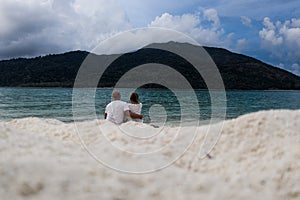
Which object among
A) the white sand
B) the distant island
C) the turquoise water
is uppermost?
the distant island

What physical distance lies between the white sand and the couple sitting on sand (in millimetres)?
5963

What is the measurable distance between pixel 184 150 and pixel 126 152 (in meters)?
0.88

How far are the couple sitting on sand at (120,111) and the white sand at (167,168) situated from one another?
5963 mm

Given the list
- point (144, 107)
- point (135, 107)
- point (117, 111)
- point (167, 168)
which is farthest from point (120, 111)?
point (144, 107)

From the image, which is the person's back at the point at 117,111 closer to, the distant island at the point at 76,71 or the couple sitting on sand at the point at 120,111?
the couple sitting on sand at the point at 120,111

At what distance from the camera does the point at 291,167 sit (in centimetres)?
386

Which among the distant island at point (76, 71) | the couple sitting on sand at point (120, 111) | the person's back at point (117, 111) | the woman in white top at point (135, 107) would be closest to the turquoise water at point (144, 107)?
the woman in white top at point (135, 107)

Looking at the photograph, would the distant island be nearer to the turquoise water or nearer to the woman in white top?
the turquoise water

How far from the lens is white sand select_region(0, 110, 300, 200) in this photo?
3.00 m

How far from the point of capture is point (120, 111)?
11.4 metres

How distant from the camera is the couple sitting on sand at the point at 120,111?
11219 mm

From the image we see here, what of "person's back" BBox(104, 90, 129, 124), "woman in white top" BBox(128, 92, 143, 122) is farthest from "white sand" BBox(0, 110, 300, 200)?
"woman in white top" BBox(128, 92, 143, 122)

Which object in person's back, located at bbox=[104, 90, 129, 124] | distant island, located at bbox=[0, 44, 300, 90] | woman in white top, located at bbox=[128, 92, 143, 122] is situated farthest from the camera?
distant island, located at bbox=[0, 44, 300, 90]

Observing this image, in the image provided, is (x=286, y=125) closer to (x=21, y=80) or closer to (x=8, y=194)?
(x=8, y=194)
